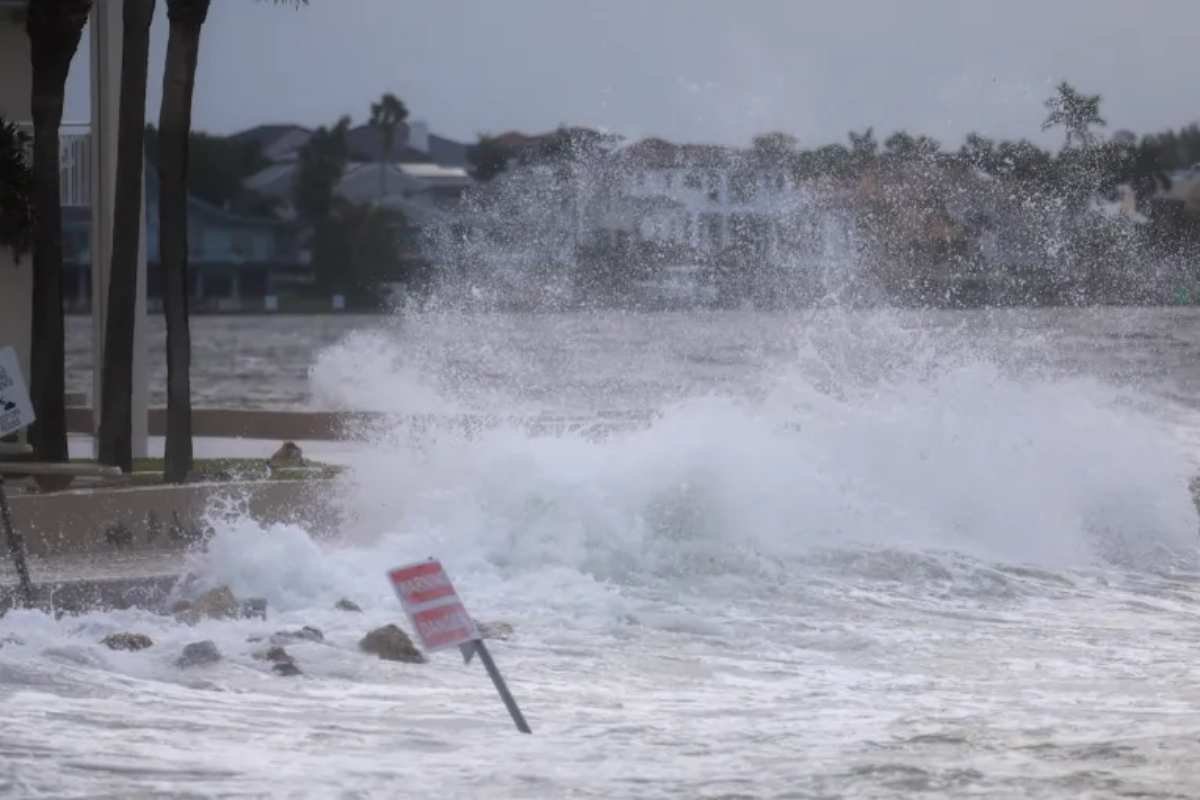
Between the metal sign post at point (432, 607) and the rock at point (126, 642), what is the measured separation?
3388 mm

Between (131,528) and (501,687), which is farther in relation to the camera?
(131,528)

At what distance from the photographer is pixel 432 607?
8.70 metres

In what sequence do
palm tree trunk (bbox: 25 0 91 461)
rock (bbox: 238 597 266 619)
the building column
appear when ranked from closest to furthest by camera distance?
rock (bbox: 238 597 266 619)
palm tree trunk (bbox: 25 0 91 461)
the building column

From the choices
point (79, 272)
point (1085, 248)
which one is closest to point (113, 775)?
point (1085, 248)

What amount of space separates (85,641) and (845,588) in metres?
5.93

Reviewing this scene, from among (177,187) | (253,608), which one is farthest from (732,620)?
(177,187)

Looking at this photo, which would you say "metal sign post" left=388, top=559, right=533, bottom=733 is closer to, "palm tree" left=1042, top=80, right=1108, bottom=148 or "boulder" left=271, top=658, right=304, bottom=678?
"boulder" left=271, top=658, right=304, bottom=678

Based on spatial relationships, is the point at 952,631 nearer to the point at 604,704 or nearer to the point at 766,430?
the point at 604,704

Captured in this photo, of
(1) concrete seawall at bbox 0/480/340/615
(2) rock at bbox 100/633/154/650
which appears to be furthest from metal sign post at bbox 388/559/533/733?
(1) concrete seawall at bbox 0/480/340/615

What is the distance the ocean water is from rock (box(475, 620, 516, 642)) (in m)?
0.15

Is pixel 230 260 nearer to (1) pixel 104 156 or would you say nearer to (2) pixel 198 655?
(1) pixel 104 156

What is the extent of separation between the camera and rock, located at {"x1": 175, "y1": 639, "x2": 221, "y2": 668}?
11328 millimetres

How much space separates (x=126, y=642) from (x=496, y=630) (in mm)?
2355

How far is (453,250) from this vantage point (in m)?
41.5
